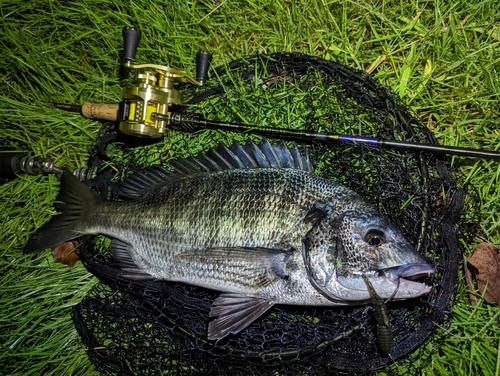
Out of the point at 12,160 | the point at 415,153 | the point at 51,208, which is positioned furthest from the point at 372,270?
the point at 12,160

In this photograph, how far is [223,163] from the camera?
284 centimetres

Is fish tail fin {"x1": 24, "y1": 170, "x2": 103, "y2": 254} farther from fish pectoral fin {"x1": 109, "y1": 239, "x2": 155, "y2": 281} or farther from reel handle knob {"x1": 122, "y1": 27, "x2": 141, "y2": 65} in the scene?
reel handle knob {"x1": 122, "y1": 27, "x2": 141, "y2": 65}

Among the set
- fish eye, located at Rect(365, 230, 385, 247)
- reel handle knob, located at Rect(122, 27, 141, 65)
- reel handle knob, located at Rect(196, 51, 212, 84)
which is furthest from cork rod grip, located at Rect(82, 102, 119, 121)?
fish eye, located at Rect(365, 230, 385, 247)

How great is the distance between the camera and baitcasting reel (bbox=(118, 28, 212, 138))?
113 inches

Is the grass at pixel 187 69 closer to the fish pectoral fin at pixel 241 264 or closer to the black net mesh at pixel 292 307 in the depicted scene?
the black net mesh at pixel 292 307

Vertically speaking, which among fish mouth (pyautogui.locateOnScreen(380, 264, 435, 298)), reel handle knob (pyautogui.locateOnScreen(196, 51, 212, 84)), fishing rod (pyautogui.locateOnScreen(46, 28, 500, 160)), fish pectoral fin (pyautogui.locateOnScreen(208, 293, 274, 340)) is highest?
reel handle knob (pyautogui.locateOnScreen(196, 51, 212, 84))

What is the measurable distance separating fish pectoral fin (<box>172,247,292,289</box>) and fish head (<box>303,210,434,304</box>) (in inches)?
7.3

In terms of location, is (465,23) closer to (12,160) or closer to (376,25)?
(376,25)

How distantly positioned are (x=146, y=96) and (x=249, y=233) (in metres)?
1.23

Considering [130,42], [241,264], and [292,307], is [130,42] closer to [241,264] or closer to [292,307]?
[241,264]

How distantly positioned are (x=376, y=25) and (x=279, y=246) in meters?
1.92

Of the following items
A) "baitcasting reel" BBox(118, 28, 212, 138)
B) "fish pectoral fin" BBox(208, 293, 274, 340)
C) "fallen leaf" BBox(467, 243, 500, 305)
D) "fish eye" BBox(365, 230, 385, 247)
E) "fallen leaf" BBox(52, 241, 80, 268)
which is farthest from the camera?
"fallen leaf" BBox(52, 241, 80, 268)

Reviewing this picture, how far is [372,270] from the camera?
7.57 ft


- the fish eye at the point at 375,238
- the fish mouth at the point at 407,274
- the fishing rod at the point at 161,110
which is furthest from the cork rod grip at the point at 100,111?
the fish mouth at the point at 407,274
